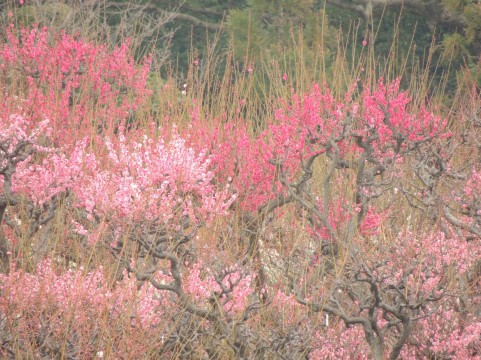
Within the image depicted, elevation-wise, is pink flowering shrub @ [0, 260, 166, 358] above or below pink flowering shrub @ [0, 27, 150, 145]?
above

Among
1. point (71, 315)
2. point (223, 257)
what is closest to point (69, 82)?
point (223, 257)

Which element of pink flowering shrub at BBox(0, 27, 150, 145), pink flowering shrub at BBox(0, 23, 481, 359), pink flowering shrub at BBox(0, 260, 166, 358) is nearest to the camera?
pink flowering shrub at BBox(0, 260, 166, 358)

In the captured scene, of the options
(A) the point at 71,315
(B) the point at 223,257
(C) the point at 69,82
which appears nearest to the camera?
(A) the point at 71,315

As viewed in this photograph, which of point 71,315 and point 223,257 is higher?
point 71,315

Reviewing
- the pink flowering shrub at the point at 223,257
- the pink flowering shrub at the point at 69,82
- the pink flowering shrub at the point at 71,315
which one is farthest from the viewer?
the pink flowering shrub at the point at 69,82

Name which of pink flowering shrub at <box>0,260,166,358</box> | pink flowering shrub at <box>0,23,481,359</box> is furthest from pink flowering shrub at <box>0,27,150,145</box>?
pink flowering shrub at <box>0,260,166,358</box>

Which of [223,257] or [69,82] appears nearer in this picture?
[223,257]

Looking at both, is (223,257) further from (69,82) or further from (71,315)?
(69,82)

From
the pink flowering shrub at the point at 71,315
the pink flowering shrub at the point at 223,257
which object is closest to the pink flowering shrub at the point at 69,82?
the pink flowering shrub at the point at 223,257

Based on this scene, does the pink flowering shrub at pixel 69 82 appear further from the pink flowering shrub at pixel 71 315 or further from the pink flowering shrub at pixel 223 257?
the pink flowering shrub at pixel 71 315

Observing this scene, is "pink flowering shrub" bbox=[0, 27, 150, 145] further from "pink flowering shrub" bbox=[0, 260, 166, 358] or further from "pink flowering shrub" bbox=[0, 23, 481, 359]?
"pink flowering shrub" bbox=[0, 260, 166, 358]

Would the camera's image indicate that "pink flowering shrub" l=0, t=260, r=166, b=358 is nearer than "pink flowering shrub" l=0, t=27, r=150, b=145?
Yes

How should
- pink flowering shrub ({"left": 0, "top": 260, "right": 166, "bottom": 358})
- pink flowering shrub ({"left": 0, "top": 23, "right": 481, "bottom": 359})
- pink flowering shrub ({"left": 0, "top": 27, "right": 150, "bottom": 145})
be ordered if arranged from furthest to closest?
pink flowering shrub ({"left": 0, "top": 27, "right": 150, "bottom": 145})
pink flowering shrub ({"left": 0, "top": 23, "right": 481, "bottom": 359})
pink flowering shrub ({"left": 0, "top": 260, "right": 166, "bottom": 358})

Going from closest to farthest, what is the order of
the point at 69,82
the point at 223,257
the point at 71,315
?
the point at 71,315 → the point at 223,257 → the point at 69,82
